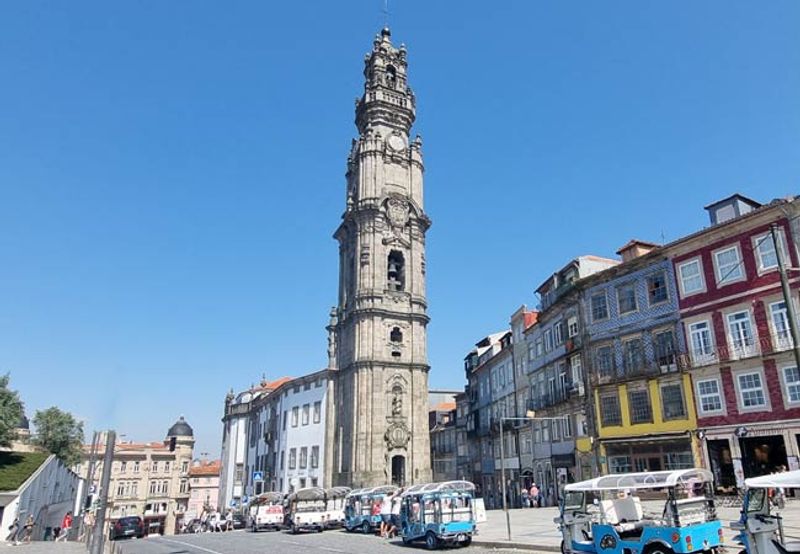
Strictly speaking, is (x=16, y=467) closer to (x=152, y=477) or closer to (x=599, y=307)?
(x=599, y=307)

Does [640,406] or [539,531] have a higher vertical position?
[640,406]

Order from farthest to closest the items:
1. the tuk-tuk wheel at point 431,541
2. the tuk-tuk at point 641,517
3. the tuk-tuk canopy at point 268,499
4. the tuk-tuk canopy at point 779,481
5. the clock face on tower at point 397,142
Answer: the clock face on tower at point 397,142
the tuk-tuk canopy at point 268,499
the tuk-tuk wheel at point 431,541
the tuk-tuk at point 641,517
the tuk-tuk canopy at point 779,481

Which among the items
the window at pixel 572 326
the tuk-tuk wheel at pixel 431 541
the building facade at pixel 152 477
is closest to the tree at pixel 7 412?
the tuk-tuk wheel at pixel 431 541

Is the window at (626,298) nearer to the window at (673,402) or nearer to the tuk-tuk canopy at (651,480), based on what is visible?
the window at (673,402)

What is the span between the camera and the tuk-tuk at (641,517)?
12344 millimetres

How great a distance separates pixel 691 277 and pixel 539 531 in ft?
46.8

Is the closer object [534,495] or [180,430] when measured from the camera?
[534,495]

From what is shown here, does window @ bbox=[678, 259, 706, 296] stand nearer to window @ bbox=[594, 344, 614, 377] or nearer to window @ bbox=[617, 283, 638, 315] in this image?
window @ bbox=[617, 283, 638, 315]

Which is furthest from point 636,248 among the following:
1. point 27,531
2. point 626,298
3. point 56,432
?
point 56,432

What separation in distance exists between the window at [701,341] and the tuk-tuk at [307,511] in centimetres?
2038

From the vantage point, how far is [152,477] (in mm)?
79250

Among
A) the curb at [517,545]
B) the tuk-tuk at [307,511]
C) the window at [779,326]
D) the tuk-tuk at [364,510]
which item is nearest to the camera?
the curb at [517,545]

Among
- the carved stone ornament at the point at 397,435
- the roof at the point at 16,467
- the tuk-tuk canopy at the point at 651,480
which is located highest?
the carved stone ornament at the point at 397,435

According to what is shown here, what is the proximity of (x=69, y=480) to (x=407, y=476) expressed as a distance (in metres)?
29.5
